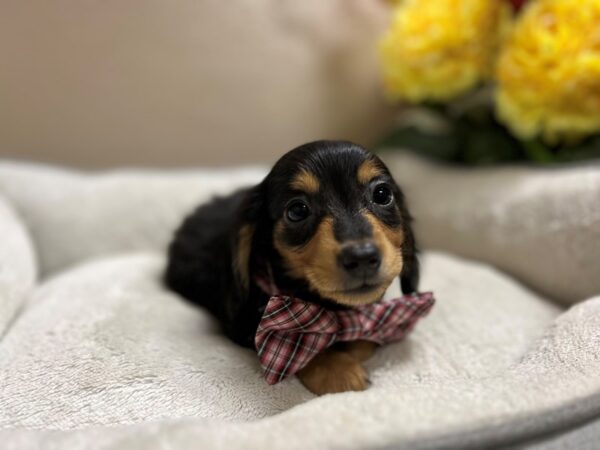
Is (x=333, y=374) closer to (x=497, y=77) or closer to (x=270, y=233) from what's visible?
(x=270, y=233)

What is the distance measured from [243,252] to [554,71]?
4.16 ft

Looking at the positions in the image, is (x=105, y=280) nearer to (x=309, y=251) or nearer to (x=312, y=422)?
(x=309, y=251)

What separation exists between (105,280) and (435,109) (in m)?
1.60

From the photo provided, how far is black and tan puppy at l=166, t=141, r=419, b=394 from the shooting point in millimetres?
1206

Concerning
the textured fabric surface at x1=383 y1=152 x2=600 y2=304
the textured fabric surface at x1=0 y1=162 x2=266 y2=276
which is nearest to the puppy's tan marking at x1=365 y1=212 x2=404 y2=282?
the textured fabric surface at x1=383 y1=152 x2=600 y2=304

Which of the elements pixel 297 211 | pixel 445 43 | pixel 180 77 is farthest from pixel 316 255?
pixel 180 77

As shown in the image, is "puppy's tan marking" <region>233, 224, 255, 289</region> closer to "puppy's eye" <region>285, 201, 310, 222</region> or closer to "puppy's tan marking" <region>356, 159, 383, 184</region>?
"puppy's eye" <region>285, 201, 310, 222</region>

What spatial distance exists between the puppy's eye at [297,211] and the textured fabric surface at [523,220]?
0.90m

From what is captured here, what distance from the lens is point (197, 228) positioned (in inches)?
71.1

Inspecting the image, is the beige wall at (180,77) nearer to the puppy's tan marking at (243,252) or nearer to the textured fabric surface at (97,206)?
the textured fabric surface at (97,206)

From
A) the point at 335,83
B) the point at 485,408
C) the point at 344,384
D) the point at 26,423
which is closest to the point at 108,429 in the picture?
the point at 26,423

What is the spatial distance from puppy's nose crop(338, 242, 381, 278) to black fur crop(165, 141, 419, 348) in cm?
4

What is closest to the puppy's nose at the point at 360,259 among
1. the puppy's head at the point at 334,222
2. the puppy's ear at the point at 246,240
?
the puppy's head at the point at 334,222

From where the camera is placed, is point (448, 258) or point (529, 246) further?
point (448, 258)
